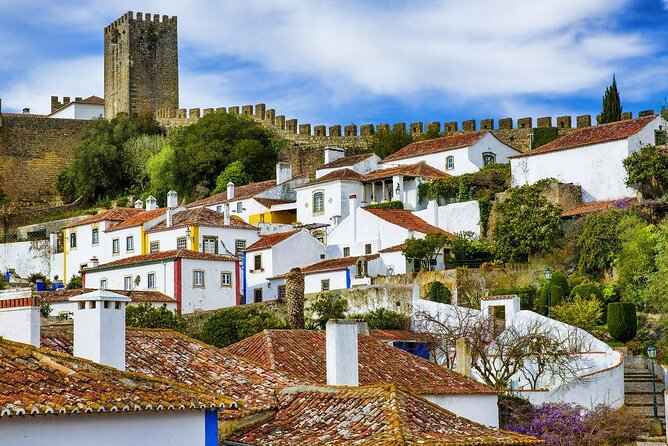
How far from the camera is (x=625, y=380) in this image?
137 ft

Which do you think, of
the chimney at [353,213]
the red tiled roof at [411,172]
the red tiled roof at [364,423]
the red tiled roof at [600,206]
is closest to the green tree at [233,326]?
the chimney at [353,213]

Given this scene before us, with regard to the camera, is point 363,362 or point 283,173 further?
point 283,173

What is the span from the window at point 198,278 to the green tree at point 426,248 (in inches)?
346

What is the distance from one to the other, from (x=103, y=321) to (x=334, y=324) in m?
5.51

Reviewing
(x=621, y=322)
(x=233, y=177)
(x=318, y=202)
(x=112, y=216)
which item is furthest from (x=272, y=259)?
(x=621, y=322)

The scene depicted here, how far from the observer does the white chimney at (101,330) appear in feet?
57.1

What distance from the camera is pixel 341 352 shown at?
2216 centimetres

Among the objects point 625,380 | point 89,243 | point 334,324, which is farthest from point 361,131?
point 334,324

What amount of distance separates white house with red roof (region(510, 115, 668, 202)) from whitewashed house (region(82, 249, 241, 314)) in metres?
13.6

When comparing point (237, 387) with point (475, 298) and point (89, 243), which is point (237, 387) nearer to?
point (475, 298)

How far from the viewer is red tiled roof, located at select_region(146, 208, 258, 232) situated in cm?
6222

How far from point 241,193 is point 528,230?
21874 mm

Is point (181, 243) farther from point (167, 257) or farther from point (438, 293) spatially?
point (438, 293)

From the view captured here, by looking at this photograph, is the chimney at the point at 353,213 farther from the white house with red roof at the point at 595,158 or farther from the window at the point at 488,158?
the window at the point at 488,158
